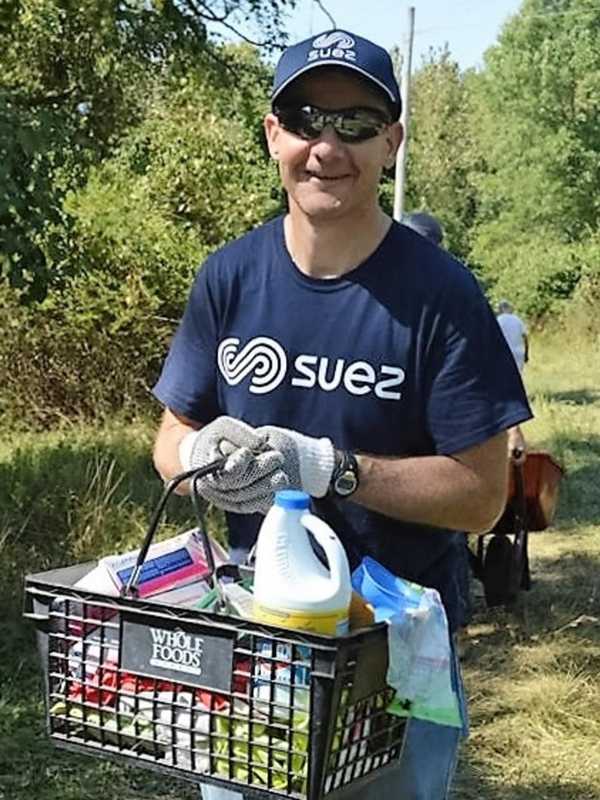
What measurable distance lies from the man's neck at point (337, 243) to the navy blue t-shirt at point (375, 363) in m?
0.02

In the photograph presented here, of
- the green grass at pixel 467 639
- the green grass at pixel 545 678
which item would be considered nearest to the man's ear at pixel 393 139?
the green grass at pixel 467 639

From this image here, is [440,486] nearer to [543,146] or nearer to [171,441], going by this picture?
[171,441]

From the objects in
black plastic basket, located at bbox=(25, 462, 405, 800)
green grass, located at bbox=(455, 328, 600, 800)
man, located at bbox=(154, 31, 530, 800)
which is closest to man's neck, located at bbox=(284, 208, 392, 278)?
man, located at bbox=(154, 31, 530, 800)

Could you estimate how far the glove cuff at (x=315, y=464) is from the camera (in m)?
1.96

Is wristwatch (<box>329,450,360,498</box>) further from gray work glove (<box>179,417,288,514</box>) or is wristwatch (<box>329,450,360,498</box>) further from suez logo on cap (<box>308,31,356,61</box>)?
suez logo on cap (<box>308,31,356,61</box>)

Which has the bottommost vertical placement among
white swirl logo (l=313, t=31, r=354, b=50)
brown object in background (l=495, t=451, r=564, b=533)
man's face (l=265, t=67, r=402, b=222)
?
brown object in background (l=495, t=451, r=564, b=533)

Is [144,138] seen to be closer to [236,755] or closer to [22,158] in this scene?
[22,158]

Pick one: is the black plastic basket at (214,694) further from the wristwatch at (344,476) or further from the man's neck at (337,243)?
the man's neck at (337,243)

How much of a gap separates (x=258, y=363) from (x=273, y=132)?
0.40 m

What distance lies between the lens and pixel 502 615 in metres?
6.29

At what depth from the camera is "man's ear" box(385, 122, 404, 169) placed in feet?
7.17

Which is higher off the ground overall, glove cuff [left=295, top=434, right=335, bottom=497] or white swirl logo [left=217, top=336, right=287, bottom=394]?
white swirl logo [left=217, top=336, right=287, bottom=394]

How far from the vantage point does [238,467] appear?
191cm

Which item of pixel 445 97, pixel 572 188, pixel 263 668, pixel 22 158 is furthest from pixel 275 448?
pixel 445 97
